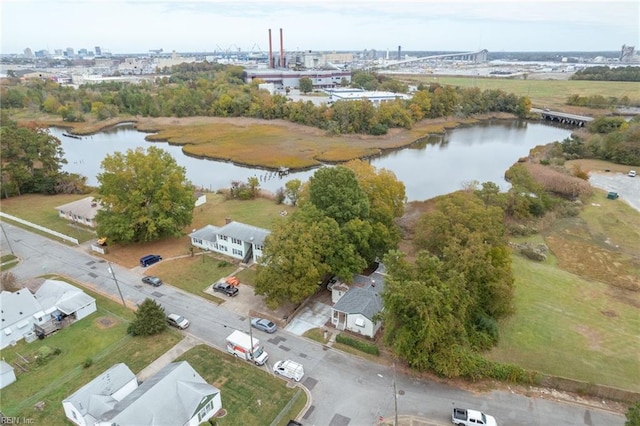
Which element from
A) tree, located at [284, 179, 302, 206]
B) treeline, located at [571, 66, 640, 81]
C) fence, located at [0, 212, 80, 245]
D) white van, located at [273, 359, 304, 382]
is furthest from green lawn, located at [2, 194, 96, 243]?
treeline, located at [571, 66, 640, 81]

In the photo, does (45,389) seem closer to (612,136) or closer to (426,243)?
(426,243)

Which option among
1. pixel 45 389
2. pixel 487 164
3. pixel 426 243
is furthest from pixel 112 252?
pixel 487 164

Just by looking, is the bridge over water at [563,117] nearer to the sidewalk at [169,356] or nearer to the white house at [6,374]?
the sidewalk at [169,356]

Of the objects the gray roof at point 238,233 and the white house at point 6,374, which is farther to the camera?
the gray roof at point 238,233

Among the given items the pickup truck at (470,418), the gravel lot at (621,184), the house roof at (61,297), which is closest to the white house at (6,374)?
the house roof at (61,297)

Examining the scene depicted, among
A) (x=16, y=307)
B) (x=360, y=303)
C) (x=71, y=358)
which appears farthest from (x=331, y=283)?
(x=16, y=307)

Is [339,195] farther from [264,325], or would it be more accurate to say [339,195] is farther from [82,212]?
[82,212]
